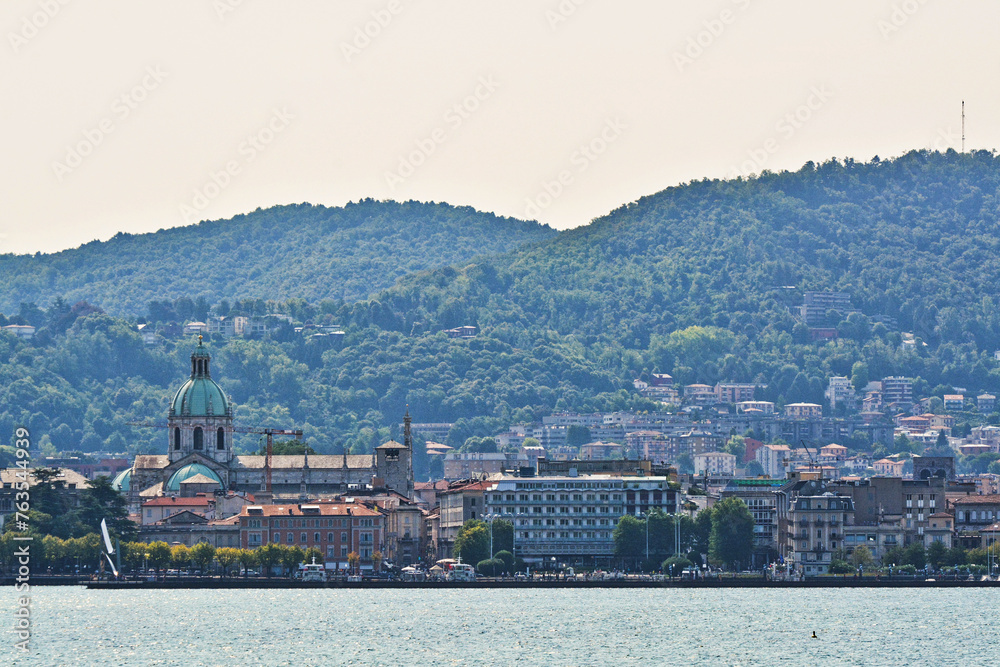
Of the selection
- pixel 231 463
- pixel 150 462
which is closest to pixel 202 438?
pixel 231 463

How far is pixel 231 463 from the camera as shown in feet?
547

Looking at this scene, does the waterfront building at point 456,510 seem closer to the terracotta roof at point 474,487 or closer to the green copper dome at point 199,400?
the terracotta roof at point 474,487

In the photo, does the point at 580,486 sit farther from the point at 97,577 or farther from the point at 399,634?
the point at 399,634

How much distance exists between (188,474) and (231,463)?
5.39 m

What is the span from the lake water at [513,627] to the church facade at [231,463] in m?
34.0

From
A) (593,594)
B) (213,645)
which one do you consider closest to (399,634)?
(213,645)

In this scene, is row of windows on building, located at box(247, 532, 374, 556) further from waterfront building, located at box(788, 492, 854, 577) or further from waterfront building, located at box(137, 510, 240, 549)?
waterfront building, located at box(788, 492, 854, 577)

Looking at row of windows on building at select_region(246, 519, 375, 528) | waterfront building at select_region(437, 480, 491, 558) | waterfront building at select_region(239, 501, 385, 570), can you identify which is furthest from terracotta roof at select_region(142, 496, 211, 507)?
waterfront building at select_region(437, 480, 491, 558)

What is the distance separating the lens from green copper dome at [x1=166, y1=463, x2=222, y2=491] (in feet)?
529

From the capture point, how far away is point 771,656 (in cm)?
9056

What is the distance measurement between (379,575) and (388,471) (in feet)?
97.7

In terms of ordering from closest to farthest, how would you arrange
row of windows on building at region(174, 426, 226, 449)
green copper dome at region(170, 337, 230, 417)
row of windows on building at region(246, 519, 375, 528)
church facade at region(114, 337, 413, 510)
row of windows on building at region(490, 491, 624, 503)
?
row of windows on building at region(246, 519, 375, 528)
row of windows on building at region(490, 491, 624, 503)
church facade at region(114, 337, 413, 510)
green copper dome at region(170, 337, 230, 417)
row of windows on building at region(174, 426, 226, 449)

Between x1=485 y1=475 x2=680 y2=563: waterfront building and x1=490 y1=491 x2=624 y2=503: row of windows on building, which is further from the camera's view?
x1=490 y1=491 x2=624 y2=503: row of windows on building

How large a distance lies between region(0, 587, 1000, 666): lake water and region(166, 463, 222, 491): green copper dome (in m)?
29.8
